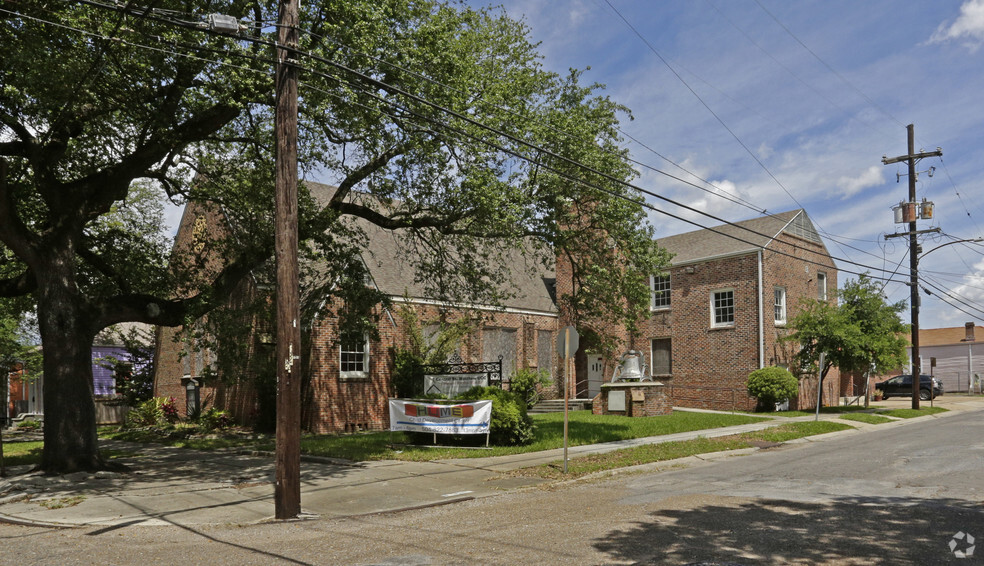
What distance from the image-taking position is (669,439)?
727 inches

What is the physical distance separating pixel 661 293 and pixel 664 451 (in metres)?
18.4

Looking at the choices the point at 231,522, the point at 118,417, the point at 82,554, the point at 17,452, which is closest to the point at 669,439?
the point at 231,522

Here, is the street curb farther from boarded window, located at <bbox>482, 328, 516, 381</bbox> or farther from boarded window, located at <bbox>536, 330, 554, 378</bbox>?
boarded window, located at <bbox>536, 330, 554, 378</bbox>

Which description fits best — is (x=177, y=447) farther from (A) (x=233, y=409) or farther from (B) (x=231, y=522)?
A: (B) (x=231, y=522)

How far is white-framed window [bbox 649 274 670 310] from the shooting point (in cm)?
3319

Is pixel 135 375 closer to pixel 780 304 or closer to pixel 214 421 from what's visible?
pixel 214 421

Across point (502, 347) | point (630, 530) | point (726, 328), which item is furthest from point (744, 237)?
point (630, 530)

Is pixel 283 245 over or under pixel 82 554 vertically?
over

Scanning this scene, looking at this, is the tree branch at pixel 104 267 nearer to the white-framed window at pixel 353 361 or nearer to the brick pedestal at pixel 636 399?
the white-framed window at pixel 353 361

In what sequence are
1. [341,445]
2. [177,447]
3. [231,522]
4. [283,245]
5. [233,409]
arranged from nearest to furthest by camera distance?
[231,522], [283,245], [341,445], [177,447], [233,409]

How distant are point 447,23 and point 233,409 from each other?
15.5 meters

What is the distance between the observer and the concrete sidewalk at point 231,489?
9.87 m

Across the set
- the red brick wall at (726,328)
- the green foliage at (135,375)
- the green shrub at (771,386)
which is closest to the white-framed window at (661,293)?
the red brick wall at (726,328)

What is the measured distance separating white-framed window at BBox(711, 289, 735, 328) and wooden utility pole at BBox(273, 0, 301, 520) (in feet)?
79.9
